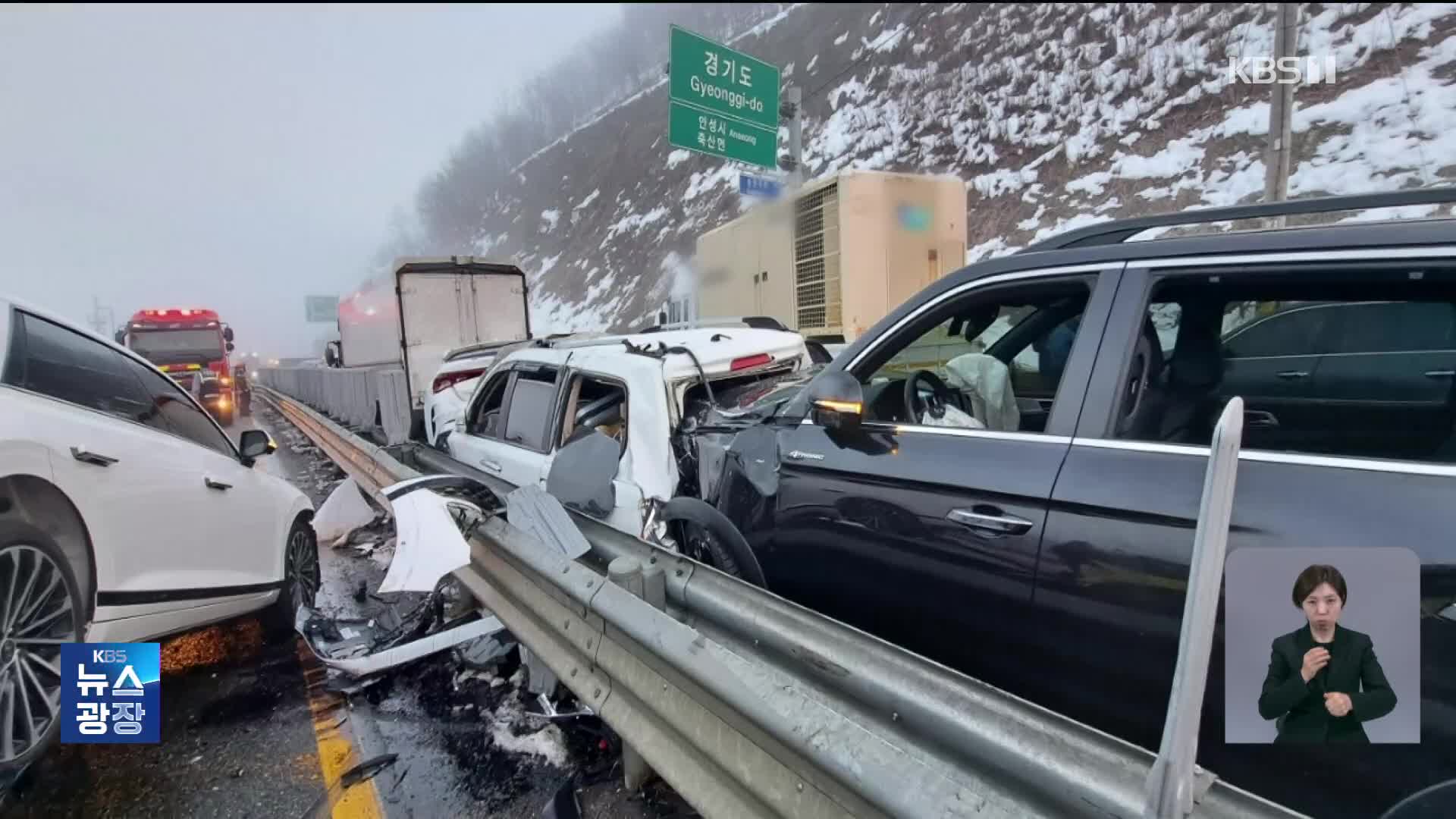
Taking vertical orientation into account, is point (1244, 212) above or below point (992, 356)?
above

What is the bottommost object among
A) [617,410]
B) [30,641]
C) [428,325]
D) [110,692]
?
[110,692]

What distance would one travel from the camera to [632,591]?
99.5 inches

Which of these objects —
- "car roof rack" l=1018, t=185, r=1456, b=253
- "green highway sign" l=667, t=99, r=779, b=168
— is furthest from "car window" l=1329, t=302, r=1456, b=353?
"green highway sign" l=667, t=99, r=779, b=168

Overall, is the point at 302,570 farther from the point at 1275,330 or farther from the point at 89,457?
the point at 1275,330

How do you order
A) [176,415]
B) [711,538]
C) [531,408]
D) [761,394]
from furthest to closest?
[531,408]
[761,394]
[176,415]
[711,538]

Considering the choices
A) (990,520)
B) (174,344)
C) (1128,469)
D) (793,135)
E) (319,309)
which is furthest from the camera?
(319,309)

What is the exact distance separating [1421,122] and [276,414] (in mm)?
25337

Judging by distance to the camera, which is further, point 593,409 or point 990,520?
point 593,409

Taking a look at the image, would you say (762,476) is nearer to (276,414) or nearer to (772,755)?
(772,755)

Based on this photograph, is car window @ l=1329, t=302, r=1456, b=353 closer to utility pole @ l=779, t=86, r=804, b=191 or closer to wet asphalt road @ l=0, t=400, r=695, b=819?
wet asphalt road @ l=0, t=400, r=695, b=819

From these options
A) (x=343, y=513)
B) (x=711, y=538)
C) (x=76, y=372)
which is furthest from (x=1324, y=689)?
(x=343, y=513)

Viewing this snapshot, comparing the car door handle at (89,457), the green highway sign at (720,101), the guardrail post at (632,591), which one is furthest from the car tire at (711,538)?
the green highway sign at (720,101)

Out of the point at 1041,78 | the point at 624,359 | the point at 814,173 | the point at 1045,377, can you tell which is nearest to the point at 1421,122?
the point at 1041,78

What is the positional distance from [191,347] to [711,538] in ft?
62.9
